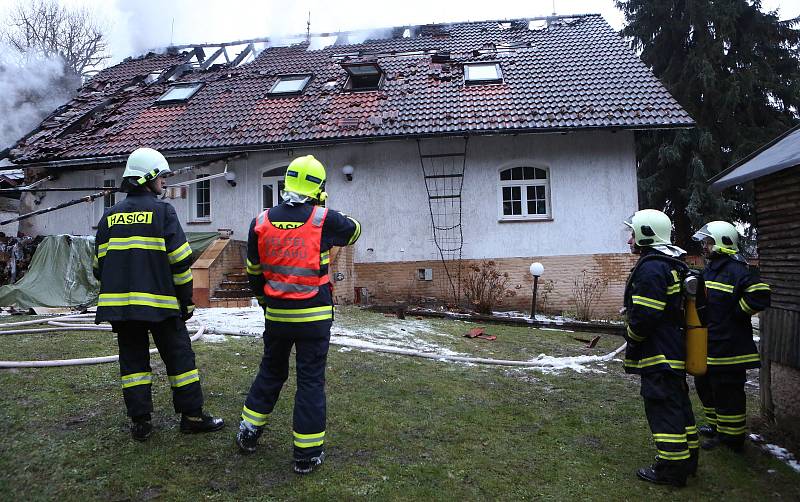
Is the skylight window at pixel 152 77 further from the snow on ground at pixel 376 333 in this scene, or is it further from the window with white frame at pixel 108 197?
the snow on ground at pixel 376 333

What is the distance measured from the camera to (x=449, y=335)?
25.6 feet

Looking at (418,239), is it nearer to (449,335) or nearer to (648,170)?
(449,335)

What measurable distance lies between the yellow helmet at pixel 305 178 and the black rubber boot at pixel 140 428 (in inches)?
65.8

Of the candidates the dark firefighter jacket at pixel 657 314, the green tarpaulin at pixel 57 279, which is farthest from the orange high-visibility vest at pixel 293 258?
the green tarpaulin at pixel 57 279

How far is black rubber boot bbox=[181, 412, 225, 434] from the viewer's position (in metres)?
3.29

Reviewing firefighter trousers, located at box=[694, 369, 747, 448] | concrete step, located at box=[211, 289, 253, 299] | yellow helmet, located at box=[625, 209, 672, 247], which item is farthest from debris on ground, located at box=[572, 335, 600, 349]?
concrete step, located at box=[211, 289, 253, 299]

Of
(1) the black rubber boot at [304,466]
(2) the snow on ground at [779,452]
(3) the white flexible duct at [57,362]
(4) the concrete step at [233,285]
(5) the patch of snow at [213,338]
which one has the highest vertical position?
(4) the concrete step at [233,285]

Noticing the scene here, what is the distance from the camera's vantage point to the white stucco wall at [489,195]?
473 inches

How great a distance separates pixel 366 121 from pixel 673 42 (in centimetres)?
1397

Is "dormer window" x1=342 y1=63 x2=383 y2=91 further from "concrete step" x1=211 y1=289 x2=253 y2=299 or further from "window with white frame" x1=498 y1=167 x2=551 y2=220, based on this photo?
"concrete step" x1=211 y1=289 x2=253 y2=299

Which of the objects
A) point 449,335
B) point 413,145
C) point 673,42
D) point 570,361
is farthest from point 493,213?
point 673,42

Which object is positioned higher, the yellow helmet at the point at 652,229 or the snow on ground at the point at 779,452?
the yellow helmet at the point at 652,229

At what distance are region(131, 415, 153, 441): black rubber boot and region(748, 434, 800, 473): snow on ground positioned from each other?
13.6ft

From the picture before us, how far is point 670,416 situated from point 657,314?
60 cm
